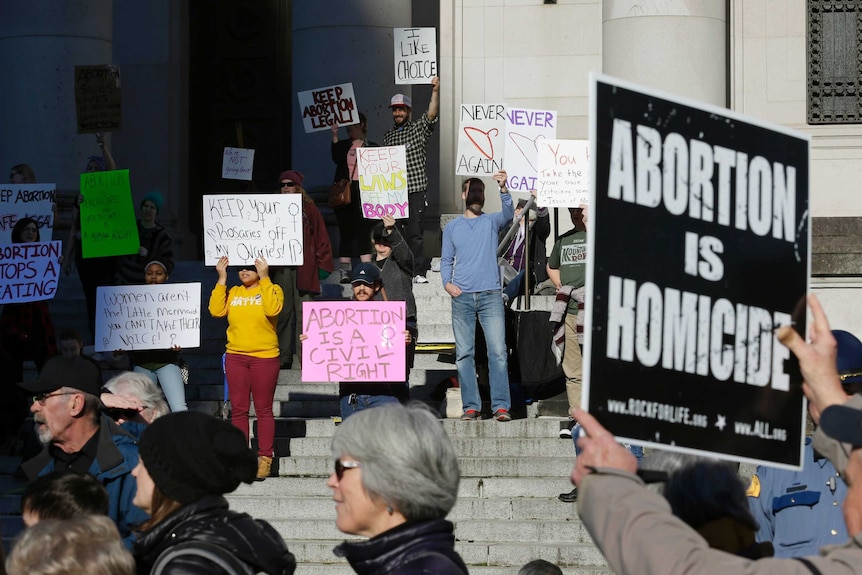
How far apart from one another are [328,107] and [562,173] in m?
3.35

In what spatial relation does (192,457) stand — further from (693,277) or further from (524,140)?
Answer: (524,140)

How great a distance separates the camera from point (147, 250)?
13859mm

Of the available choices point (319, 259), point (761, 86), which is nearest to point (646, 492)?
point (319, 259)

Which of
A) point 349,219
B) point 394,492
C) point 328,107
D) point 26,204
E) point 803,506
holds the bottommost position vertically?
point 803,506

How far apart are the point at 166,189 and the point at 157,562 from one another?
16125mm

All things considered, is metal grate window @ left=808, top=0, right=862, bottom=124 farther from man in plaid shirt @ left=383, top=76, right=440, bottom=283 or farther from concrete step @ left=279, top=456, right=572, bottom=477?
concrete step @ left=279, top=456, right=572, bottom=477

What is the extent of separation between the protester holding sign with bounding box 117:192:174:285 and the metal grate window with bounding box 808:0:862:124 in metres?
7.09

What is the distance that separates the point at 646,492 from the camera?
3115 millimetres

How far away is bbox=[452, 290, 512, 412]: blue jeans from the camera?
11.9 metres

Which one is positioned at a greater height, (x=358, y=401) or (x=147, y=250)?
(x=147, y=250)

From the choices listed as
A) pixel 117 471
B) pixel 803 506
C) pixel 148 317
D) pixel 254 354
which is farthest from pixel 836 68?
pixel 117 471

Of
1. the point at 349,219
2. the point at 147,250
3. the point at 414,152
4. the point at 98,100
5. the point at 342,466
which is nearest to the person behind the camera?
the point at 342,466

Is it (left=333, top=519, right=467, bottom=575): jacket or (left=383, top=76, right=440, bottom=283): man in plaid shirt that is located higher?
(left=383, top=76, right=440, bottom=283): man in plaid shirt

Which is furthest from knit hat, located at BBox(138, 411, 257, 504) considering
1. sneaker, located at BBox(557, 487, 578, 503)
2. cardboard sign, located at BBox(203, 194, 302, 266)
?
cardboard sign, located at BBox(203, 194, 302, 266)
